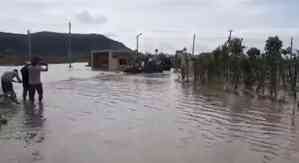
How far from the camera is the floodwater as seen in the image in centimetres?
684

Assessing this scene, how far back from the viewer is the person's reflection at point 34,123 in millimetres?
8086

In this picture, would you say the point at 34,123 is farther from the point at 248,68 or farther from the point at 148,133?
the point at 248,68

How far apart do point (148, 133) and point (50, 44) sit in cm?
9815

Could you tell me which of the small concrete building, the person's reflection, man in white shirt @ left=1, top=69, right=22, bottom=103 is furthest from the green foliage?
the small concrete building

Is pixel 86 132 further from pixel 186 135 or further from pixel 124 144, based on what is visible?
pixel 186 135

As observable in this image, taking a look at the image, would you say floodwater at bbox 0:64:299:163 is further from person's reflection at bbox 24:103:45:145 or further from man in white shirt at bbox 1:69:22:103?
man in white shirt at bbox 1:69:22:103

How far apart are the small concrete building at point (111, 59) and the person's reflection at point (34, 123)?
3531cm

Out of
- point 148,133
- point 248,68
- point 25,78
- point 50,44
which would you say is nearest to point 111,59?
point 248,68

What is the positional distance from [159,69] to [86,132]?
3485 cm

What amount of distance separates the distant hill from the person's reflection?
71.6 meters

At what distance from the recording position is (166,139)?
8.17 meters

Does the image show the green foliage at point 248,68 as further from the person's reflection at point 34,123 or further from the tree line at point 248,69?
Answer: the person's reflection at point 34,123

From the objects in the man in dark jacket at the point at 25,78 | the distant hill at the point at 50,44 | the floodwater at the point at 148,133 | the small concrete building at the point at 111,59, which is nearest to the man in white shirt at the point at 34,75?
the man in dark jacket at the point at 25,78

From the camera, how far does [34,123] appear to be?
32.1ft
